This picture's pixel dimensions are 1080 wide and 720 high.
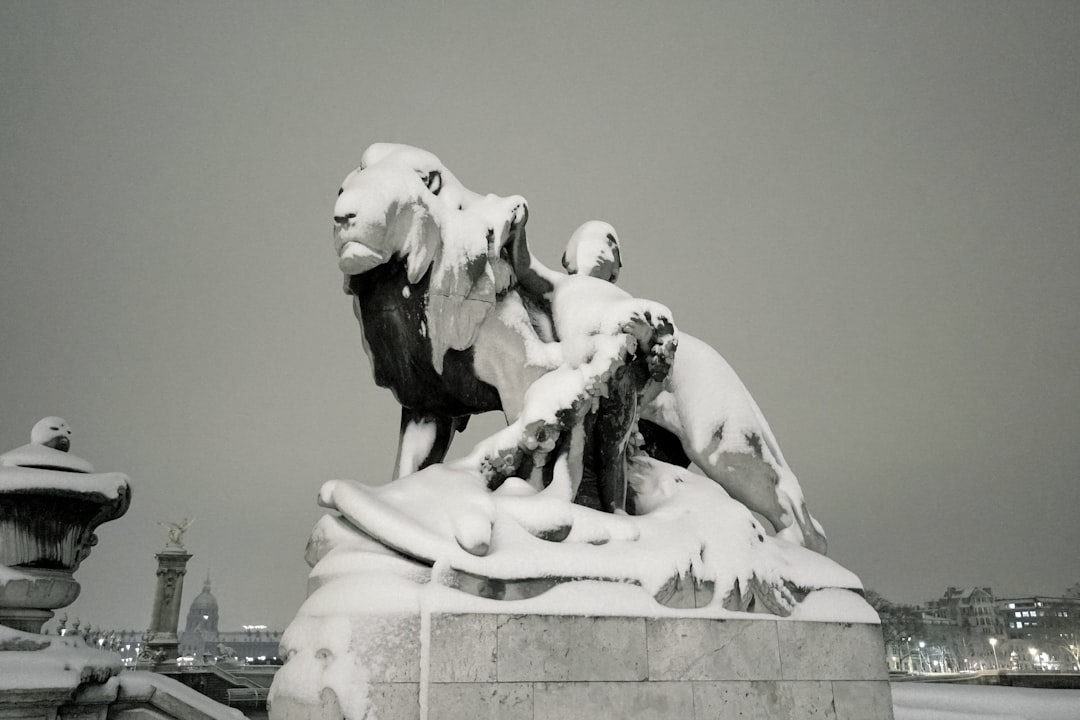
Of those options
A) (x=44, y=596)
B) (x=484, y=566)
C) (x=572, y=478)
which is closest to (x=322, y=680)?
(x=484, y=566)

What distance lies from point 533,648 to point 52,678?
148 inches

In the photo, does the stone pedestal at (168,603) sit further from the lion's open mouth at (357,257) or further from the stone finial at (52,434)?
the lion's open mouth at (357,257)

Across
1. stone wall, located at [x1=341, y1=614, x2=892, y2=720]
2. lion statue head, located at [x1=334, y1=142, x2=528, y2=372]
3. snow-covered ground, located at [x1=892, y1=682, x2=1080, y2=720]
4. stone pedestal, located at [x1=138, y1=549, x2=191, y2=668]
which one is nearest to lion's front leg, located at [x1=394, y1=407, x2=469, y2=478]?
lion statue head, located at [x1=334, y1=142, x2=528, y2=372]

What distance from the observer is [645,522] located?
10.6 feet

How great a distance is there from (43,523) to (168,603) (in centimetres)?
2787

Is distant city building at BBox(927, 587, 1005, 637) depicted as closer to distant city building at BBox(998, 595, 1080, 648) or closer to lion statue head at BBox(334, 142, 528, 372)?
distant city building at BBox(998, 595, 1080, 648)

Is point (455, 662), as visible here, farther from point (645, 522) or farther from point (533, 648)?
point (645, 522)

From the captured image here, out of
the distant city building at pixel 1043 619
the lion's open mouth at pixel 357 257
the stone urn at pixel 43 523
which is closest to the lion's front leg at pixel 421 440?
the lion's open mouth at pixel 357 257

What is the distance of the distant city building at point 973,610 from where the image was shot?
46.4 m

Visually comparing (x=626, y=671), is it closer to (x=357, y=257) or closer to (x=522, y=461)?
(x=522, y=461)

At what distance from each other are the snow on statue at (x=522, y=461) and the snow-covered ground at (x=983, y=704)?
166cm

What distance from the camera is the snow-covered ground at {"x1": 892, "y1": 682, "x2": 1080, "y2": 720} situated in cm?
436

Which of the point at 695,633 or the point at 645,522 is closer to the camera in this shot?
the point at 695,633

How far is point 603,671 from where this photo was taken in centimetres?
266
